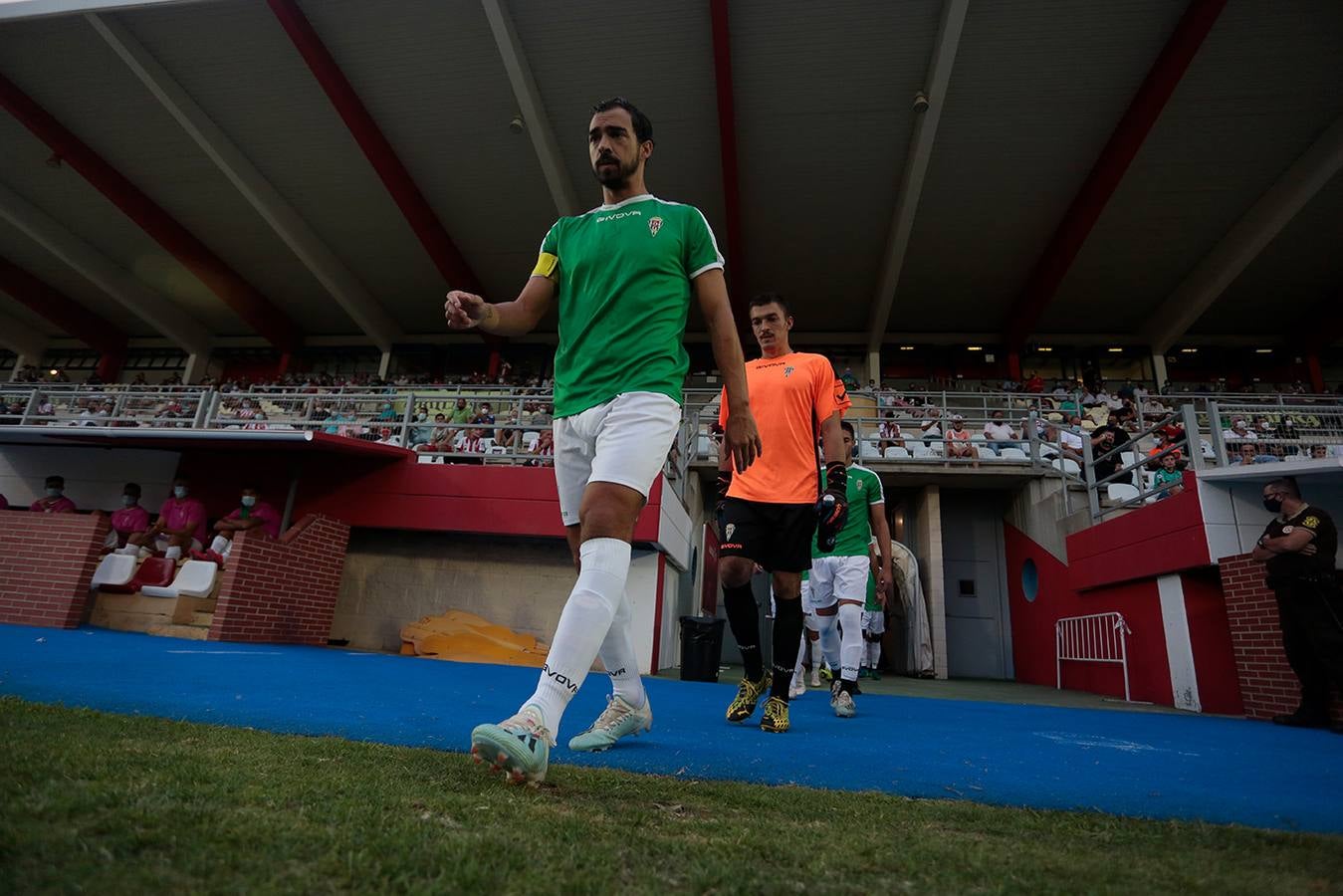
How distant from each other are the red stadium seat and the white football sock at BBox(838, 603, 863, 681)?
25.5 ft

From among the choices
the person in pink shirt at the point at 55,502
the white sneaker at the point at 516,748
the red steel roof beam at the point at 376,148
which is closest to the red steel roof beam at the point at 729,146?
the red steel roof beam at the point at 376,148

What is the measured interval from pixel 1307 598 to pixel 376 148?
59.0 feet

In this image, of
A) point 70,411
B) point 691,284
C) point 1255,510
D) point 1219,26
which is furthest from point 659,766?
point 70,411

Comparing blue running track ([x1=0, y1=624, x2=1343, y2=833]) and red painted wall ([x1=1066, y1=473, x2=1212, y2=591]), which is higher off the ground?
red painted wall ([x1=1066, y1=473, x2=1212, y2=591])

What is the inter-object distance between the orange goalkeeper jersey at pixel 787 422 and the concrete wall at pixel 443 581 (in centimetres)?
623

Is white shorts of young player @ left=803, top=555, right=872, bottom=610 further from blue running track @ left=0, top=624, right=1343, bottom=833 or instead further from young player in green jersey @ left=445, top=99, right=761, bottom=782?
young player in green jersey @ left=445, top=99, right=761, bottom=782

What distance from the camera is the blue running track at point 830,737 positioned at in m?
2.15

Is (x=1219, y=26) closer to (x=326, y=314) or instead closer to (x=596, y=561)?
(x=596, y=561)

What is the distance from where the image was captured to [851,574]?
5.92 meters

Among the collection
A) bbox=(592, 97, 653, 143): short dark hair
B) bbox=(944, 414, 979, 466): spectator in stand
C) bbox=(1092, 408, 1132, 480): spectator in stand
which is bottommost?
bbox=(592, 97, 653, 143): short dark hair

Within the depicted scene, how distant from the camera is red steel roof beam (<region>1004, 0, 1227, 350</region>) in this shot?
12984 mm

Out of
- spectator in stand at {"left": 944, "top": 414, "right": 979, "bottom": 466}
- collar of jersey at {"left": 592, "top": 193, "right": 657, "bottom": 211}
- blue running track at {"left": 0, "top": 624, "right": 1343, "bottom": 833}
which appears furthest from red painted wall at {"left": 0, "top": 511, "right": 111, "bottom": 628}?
spectator in stand at {"left": 944, "top": 414, "right": 979, "bottom": 466}

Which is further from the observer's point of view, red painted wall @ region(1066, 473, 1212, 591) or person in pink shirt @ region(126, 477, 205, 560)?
person in pink shirt @ region(126, 477, 205, 560)

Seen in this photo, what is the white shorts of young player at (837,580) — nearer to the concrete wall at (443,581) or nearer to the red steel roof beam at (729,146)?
the concrete wall at (443,581)
